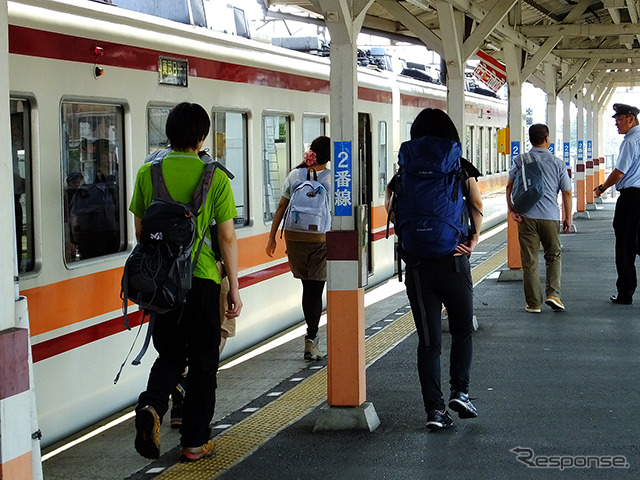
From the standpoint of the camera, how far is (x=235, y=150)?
27.3 feet

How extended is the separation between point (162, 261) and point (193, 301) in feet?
1.02

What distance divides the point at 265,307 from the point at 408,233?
11.3 ft

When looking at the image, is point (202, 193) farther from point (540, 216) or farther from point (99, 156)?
point (540, 216)

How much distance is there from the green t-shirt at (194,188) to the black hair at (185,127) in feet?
0.18

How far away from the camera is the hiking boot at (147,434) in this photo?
474 cm

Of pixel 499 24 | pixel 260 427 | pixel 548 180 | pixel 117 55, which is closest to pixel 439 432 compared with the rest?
pixel 260 427

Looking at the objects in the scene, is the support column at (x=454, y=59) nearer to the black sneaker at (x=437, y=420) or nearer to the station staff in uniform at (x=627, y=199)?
the station staff in uniform at (x=627, y=199)

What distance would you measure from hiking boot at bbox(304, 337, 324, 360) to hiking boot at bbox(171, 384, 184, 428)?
74.2 inches

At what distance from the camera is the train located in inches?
213

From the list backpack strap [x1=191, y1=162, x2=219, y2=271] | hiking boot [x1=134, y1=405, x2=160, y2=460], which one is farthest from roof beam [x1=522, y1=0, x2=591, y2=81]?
hiking boot [x1=134, y1=405, x2=160, y2=460]

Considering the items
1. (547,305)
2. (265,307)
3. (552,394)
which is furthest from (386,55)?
(552,394)

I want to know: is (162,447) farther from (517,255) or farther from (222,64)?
(517,255)

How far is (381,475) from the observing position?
489 cm

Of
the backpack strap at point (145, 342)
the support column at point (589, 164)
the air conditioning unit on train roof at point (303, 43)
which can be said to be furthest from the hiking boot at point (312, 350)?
the support column at point (589, 164)
